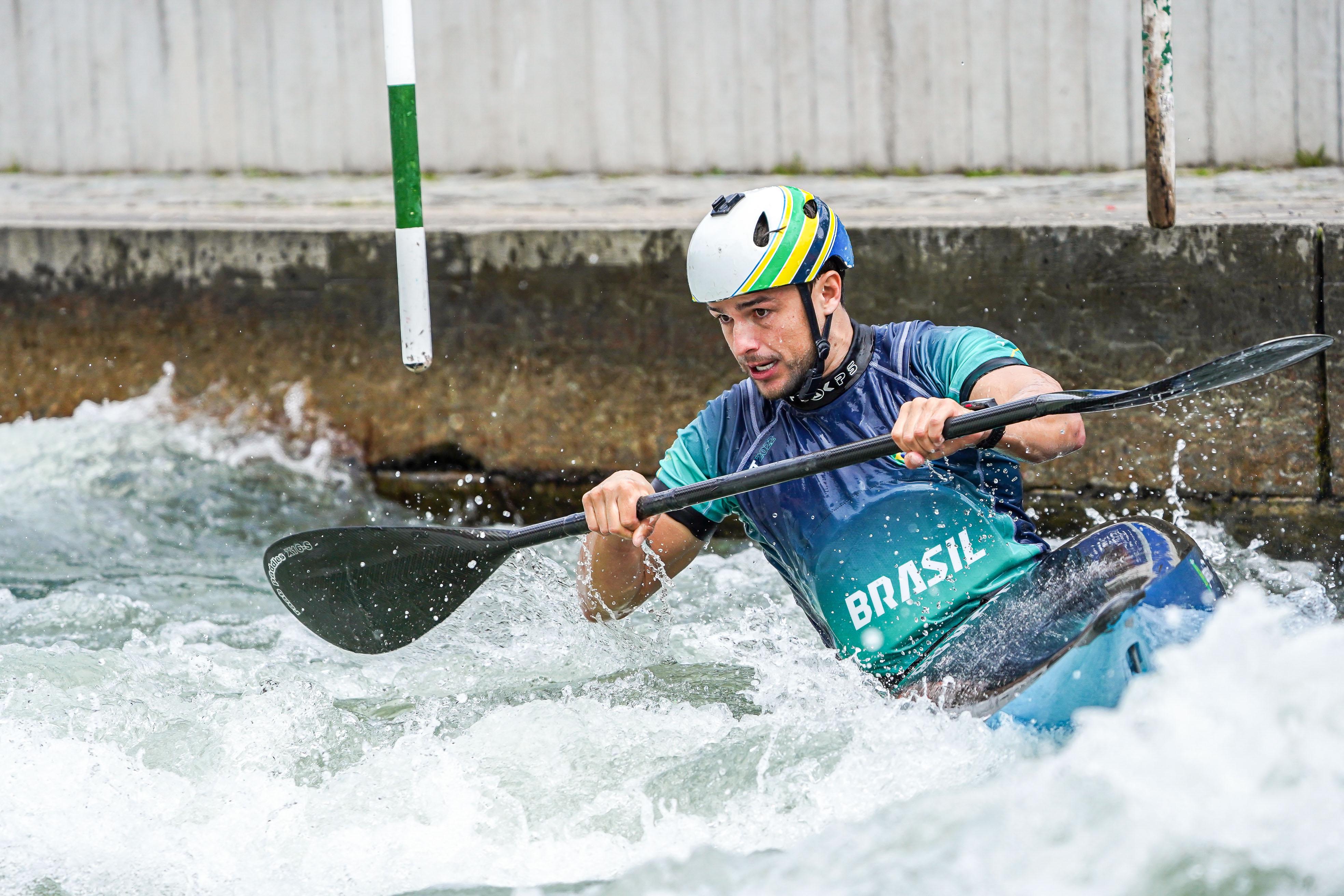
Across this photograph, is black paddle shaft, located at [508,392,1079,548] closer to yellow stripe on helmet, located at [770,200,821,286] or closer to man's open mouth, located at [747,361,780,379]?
man's open mouth, located at [747,361,780,379]

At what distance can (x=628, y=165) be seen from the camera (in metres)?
6.84

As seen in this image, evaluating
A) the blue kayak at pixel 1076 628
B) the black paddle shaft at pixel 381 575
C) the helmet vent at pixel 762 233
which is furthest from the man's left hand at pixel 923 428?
Answer: the black paddle shaft at pixel 381 575

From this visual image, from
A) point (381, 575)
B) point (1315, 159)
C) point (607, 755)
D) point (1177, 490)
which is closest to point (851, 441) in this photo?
point (607, 755)

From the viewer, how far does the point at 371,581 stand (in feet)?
12.4

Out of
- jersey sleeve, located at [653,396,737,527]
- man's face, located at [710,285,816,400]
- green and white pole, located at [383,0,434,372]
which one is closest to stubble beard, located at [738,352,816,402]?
man's face, located at [710,285,816,400]

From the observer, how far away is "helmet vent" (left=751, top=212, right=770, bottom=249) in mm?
3074

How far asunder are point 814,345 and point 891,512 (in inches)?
16.6

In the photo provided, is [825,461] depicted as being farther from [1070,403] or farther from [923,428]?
[1070,403]

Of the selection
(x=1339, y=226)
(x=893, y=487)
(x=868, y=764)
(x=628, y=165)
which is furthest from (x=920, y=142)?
(x=868, y=764)

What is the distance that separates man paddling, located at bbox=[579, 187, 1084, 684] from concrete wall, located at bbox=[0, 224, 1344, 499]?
6.27 ft

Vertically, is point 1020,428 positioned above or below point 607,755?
above

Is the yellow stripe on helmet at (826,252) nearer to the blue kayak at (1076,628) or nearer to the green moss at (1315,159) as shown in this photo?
the blue kayak at (1076,628)

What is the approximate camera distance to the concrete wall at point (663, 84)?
6152 millimetres

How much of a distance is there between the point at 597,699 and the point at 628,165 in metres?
3.92
